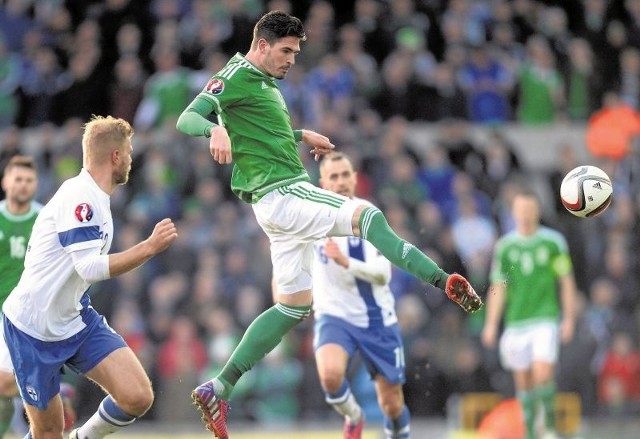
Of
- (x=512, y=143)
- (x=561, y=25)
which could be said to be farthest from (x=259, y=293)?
(x=561, y=25)

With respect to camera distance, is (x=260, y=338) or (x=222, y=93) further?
(x=260, y=338)

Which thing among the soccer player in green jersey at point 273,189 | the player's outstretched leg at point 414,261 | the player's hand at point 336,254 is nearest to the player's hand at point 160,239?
the soccer player in green jersey at point 273,189

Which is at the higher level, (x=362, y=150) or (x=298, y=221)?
(x=362, y=150)

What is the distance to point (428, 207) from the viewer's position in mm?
16922

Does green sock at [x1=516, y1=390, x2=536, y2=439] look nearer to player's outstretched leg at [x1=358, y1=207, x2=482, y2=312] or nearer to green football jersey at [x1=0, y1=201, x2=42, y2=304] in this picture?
player's outstretched leg at [x1=358, y1=207, x2=482, y2=312]

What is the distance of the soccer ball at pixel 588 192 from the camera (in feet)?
34.4

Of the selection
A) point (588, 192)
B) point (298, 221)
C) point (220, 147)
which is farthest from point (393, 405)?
point (220, 147)

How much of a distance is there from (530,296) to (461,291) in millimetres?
5747

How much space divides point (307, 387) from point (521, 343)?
9.12 feet

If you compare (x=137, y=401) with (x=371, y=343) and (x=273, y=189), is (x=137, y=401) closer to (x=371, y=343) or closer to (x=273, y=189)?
(x=273, y=189)

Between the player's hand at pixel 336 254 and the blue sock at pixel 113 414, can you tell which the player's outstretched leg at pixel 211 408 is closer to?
the blue sock at pixel 113 414

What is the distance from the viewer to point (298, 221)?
957 cm

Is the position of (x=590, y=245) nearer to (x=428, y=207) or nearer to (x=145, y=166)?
(x=428, y=207)

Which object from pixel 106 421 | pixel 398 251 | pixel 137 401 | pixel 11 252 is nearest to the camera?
pixel 398 251
